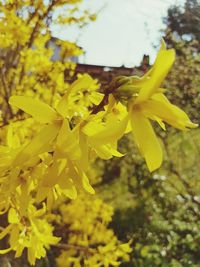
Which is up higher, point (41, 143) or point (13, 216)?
point (41, 143)

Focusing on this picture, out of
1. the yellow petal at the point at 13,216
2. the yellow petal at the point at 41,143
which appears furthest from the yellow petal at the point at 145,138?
the yellow petal at the point at 13,216

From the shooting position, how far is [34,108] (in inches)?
26.9

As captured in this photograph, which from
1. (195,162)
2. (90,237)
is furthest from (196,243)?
(90,237)

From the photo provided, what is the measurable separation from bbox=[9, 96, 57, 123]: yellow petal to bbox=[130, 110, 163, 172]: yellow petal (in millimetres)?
111

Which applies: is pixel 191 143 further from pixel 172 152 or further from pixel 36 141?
pixel 36 141

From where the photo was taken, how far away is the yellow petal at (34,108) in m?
0.67

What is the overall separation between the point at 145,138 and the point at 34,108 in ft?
0.47

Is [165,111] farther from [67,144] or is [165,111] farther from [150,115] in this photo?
[67,144]

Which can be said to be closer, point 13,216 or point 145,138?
point 145,138

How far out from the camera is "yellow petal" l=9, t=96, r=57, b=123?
0.67m

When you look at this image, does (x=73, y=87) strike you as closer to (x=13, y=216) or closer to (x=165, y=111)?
(x=165, y=111)

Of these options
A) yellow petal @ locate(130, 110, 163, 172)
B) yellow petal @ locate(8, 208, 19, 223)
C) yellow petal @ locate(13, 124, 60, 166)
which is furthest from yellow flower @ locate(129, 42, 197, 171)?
yellow petal @ locate(8, 208, 19, 223)

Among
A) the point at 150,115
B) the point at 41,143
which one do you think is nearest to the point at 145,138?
the point at 150,115

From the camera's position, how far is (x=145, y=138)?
2.10 feet
